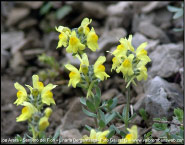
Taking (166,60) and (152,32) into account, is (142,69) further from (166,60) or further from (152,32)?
(152,32)

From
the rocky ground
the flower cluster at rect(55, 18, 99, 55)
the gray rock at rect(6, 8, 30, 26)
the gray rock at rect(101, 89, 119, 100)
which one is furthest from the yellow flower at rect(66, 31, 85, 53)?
the gray rock at rect(6, 8, 30, 26)

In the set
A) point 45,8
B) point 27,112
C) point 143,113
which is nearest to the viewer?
point 27,112

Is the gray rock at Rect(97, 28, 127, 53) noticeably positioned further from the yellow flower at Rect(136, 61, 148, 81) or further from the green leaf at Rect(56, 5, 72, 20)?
the yellow flower at Rect(136, 61, 148, 81)

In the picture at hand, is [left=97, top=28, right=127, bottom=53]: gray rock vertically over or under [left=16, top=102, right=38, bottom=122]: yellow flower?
over

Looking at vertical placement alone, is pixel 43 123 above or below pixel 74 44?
below

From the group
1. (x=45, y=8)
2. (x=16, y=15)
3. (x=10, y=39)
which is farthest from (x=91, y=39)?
(x=16, y=15)

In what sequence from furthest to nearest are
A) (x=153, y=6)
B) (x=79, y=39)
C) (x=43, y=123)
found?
1. (x=153, y=6)
2. (x=79, y=39)
3. (x=43, y=123)

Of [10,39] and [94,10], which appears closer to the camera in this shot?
[94,10]

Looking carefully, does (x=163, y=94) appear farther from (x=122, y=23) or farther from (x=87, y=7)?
(x=87, y=7)
